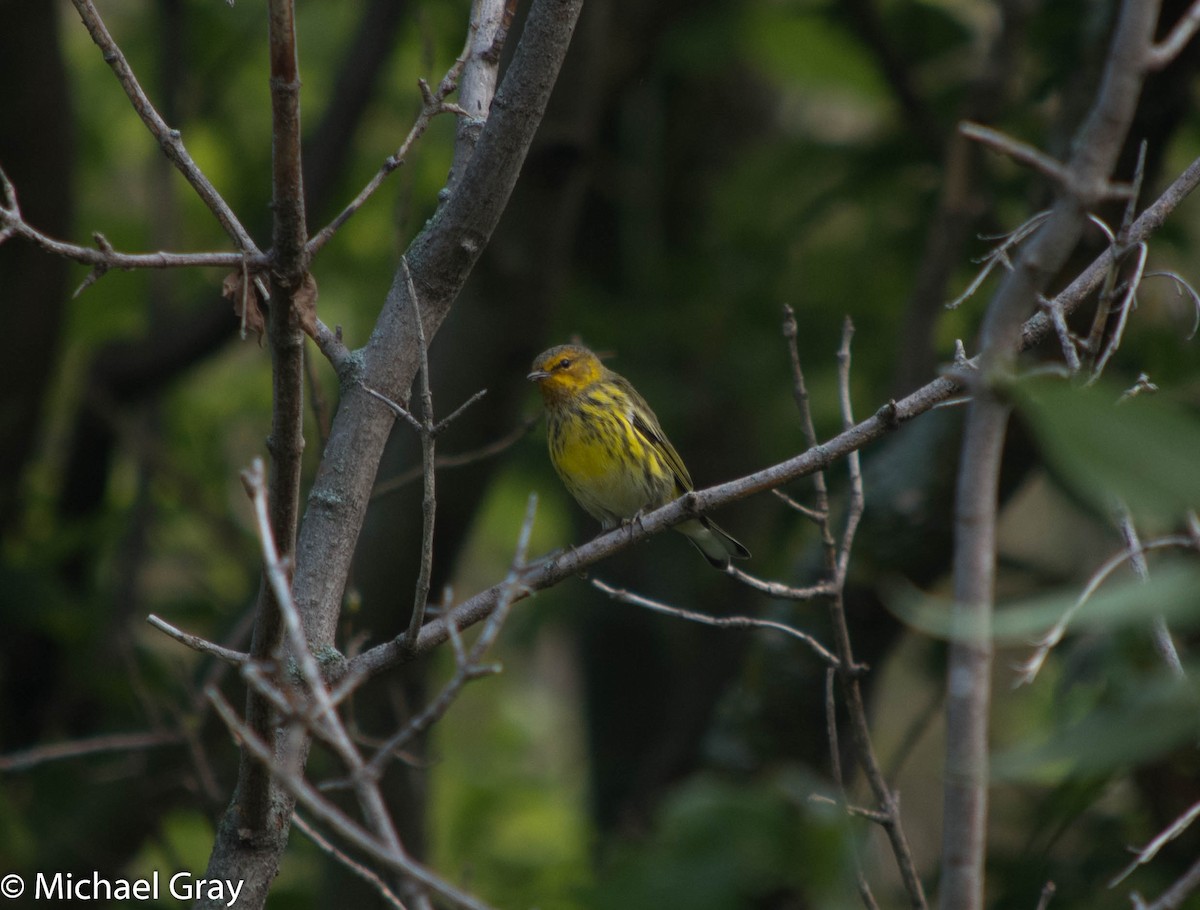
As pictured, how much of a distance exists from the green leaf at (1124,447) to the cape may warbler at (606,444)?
14.9ft

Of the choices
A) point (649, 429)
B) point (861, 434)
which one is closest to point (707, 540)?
point (649, 429)

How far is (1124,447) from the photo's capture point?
0.98m

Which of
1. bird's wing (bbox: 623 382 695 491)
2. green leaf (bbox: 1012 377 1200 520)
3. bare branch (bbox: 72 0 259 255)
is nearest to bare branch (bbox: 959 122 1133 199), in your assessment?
green leaf (bbox: 1012 377 1200 520)

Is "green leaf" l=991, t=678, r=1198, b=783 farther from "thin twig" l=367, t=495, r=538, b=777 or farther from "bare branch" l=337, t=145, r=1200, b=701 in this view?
"bare branch" l=337, t=145, r=1200, b=701

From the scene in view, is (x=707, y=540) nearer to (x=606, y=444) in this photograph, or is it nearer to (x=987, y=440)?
(x=606, y=444)

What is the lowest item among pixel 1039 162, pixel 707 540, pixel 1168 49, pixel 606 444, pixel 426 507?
pixel 707 540

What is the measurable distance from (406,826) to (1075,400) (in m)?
5.25

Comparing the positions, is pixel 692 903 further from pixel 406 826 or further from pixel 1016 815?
pixel 1016 815

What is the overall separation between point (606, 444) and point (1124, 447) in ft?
15.5

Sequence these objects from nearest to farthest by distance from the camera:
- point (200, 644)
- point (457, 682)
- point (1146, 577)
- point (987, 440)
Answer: point (987, 440) → point (457, 682) → point (1146, 577) → point (200, 644)

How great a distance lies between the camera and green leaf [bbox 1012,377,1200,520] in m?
0.96

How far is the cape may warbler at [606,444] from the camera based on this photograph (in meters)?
5.68

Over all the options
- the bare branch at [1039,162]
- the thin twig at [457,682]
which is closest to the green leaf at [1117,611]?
the bare branch at [1039,162]

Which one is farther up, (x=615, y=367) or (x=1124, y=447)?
(x=1124, y=447)
